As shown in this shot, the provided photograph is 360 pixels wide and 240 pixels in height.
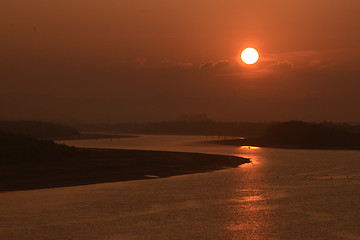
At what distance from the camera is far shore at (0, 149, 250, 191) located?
3319 centimetres

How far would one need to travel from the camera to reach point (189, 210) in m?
22.0

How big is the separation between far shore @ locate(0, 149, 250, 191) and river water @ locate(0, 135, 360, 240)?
3122mm

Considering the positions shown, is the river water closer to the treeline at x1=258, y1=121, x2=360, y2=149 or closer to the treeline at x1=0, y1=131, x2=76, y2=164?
the treeline at x1=0, y1=131, x2=76, y2=164

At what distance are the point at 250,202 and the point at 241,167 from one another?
20.3 metres

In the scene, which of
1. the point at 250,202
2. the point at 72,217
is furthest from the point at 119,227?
the point at 250,202

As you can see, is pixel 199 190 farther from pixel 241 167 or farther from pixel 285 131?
pixel 285 131

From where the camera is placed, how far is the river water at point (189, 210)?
17766mm

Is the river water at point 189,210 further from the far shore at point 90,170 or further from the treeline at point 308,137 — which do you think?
the treeline at point 308,137

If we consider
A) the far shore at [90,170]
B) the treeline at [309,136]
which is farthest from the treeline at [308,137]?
the far shore at [90,170]

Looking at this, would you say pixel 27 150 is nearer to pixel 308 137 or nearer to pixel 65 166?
pixel 65 166

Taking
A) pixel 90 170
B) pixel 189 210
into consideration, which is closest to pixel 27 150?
pixel 90 170

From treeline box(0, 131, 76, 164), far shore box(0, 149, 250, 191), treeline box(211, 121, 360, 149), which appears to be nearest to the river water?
far shore box(0, 149, 250, 191)

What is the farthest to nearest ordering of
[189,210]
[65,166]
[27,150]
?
1. [27,150]
2. [65,166]
3. [189,210]

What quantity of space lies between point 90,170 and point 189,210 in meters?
21.1
